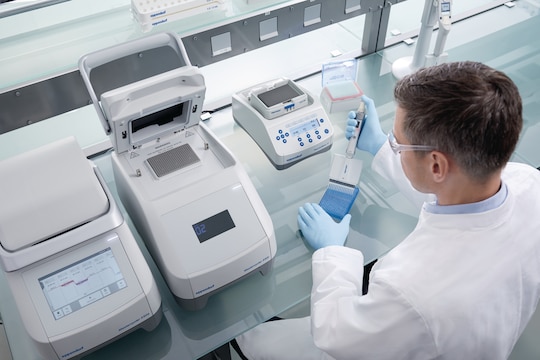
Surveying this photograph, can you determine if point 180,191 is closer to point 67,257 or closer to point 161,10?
point 67,257

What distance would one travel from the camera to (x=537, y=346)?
181cm

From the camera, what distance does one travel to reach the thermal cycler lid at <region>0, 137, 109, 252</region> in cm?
112

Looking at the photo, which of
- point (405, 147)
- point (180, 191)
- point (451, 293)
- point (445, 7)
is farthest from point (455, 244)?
point (445, 7)

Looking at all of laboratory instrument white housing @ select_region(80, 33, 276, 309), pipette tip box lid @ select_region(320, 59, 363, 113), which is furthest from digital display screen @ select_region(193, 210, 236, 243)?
pipette tip box lid @ select_region(320, 59, 363, 113)

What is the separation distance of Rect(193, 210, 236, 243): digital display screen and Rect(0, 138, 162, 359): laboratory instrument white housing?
160 mm

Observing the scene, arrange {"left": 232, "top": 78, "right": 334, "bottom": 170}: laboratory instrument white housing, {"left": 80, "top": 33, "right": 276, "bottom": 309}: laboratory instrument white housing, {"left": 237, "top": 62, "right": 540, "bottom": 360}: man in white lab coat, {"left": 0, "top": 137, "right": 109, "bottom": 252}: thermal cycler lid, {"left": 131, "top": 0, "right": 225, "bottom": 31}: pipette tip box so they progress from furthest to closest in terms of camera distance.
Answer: {"left": 232, "top": 78, "right": 334, "bottom": 170}: laboratory instrument white housing, {"left": 131, "top": 0, "right": 225, "bottom": 31}: pipette tip box, {"left": 80, "top": 33, "right": 276, "bottom": 309}: laboratory instrument white housing, {"left": 0, "top": 137, "right": 109, "bottom": 252}: thermal cycler lid, {"left": 237, "top": 62, "right": 540, "bottom": 360}: man in white lab coat

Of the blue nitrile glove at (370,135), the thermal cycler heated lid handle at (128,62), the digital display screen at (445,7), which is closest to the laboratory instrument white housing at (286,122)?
the blue nitrile glove at (370,135)

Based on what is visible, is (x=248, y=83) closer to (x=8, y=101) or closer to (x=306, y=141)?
(x=306, y=141)

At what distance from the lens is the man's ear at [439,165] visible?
1.06 metres

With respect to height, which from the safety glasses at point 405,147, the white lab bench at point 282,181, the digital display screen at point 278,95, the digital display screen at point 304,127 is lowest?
the white lab bench at point 282,181

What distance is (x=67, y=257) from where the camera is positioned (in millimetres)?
1177

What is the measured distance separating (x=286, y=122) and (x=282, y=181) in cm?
21

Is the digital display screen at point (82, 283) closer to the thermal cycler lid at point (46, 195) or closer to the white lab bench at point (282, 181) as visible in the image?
the thermal cycler lid at point (46, 195)

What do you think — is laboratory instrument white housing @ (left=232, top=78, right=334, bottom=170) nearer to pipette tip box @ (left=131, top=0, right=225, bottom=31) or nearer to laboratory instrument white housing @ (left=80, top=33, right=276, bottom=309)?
laboratory instrument white housing @ (left=80, top=33, right=276, bottom=309)
